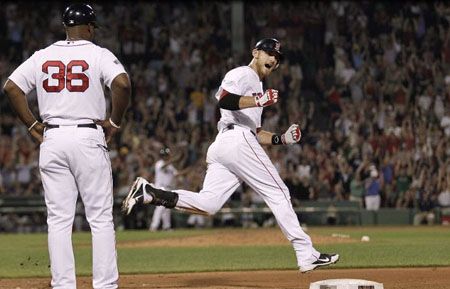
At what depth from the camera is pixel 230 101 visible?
9.23 meters

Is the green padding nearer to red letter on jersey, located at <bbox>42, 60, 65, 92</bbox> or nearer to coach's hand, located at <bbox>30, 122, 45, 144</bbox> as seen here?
coach's hand, located at <bbox>30, 122, 45, 144</bbox>

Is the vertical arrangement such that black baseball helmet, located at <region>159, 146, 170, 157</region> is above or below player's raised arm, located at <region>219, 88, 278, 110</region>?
below

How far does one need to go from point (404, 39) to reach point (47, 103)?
20.2 metres

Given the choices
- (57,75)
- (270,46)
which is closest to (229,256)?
(270,46)

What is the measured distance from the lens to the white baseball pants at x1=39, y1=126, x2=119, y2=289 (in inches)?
298

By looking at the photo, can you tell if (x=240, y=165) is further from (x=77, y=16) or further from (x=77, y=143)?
(x=77, y=16)

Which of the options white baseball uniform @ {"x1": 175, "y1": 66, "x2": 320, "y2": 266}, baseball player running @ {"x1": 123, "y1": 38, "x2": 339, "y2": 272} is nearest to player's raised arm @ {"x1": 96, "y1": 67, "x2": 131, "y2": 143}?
baseball player running @ {"x1": 123, "y1": 38, "x2": 339, "y2": 272}

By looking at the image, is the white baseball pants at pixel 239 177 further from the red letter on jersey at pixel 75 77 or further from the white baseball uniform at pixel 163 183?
the white baseball uniform at pixel 163 183

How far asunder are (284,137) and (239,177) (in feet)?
2.13

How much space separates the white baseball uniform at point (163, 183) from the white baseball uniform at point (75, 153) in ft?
49.8

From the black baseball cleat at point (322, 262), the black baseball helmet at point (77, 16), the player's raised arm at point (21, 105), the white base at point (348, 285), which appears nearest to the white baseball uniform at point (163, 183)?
the black baseball cleat at point (322, 262)

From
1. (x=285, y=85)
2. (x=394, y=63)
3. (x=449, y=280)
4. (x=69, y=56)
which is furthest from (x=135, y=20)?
(x=69, y=56)

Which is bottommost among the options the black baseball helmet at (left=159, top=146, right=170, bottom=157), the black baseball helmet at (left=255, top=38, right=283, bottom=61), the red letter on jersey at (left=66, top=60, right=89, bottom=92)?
the black baseball helmet at (left=159, top=146, right=170, bottom=157)

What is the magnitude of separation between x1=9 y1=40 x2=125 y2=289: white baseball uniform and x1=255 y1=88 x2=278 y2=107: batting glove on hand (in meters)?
1.70
